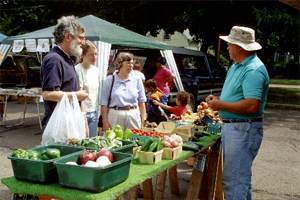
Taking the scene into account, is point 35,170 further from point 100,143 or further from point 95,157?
point 100,143

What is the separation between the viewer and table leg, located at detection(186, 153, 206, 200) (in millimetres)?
3254

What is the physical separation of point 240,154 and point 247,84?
0.69 m

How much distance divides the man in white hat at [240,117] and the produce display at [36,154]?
1.60 meters

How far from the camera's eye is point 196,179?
330 centimetres


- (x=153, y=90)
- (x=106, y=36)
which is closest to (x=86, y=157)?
(x=153, y=90)

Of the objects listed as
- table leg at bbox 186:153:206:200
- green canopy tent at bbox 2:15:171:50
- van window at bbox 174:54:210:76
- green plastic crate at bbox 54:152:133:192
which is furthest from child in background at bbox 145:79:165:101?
van window at bbox 174:54:210:76

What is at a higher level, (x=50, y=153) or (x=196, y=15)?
(x=196, y=15)

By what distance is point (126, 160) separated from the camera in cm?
195

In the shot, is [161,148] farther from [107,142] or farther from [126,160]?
[126,160]

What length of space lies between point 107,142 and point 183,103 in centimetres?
289

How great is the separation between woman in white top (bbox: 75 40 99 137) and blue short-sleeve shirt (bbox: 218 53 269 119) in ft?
6.11

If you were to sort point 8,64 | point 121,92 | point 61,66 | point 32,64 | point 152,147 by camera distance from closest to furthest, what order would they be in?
point 152,147 < point 61,66 < point 121,92 < point 8,64 < point 32,64

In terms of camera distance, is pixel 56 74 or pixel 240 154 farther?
pixel 240 154

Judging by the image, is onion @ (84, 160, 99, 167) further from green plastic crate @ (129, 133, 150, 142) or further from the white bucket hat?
the white bucket hat
